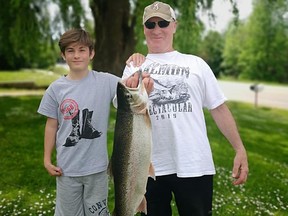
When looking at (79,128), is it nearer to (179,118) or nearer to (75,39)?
(75,39)

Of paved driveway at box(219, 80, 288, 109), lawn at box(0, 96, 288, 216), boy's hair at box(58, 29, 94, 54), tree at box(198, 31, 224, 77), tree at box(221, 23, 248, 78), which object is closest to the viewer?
boy's hair at box(58, 29, 94, 54)

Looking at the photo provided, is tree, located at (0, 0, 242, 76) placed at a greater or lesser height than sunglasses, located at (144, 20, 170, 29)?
greater

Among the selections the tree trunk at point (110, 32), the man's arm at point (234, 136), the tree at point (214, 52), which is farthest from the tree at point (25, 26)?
the tree at point (214, 52)

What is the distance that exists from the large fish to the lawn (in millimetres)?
2296

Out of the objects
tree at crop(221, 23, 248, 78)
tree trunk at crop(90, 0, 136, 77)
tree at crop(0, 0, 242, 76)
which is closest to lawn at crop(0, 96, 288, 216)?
tree trunk at crop(90, 0, 136, 77)

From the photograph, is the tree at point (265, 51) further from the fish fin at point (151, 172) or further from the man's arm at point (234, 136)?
the fish fin at point (151, 172)

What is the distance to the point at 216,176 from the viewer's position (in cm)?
584

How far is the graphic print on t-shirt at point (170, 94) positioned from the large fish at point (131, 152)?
234 mm

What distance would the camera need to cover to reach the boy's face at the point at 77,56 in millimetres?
2619

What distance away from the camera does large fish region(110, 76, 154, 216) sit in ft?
6.89

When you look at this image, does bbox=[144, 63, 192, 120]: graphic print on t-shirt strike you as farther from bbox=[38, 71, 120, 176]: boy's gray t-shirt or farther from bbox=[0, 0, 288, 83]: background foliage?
bbox=[0, 0, 288, 83]: background foliage

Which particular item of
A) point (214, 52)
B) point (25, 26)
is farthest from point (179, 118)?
point (214, 52)

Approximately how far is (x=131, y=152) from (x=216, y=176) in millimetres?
3926

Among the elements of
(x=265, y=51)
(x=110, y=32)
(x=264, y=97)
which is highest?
(x=110, y=32)
